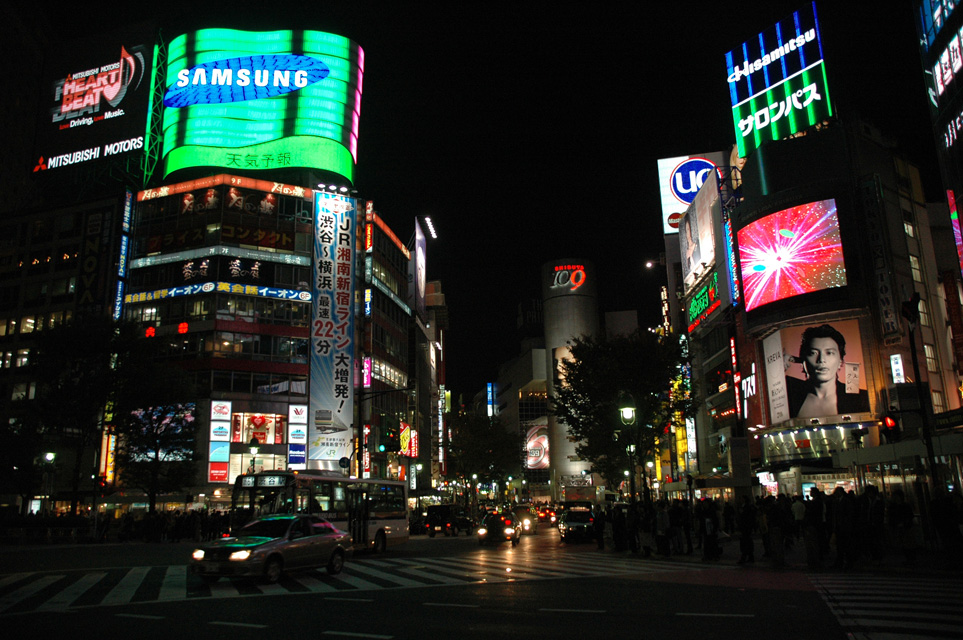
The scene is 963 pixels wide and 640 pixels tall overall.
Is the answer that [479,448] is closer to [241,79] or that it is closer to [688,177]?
[688,177]

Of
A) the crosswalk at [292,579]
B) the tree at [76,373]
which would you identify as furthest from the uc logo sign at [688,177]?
the crosswalk at [292,579]

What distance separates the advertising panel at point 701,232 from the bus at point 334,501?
36644 mm

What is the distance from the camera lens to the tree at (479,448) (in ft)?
247

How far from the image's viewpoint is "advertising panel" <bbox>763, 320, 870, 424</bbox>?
39594 millimetres

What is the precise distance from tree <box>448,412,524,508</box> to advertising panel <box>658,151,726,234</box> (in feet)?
98.5

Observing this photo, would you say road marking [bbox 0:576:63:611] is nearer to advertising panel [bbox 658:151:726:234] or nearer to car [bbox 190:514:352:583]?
car [bbox 190:514:352:583]

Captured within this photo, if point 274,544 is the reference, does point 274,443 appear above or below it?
above

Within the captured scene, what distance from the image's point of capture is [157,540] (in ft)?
120

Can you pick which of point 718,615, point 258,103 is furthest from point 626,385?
point 258,103

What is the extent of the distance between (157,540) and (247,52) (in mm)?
45254

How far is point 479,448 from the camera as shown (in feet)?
247

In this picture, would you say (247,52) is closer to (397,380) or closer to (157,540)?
(397,380)

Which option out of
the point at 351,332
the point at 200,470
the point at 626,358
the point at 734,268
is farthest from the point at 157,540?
the point at 734,268

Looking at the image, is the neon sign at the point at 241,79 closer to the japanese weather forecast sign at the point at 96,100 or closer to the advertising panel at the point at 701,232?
the japanese weather forecast sign at the point at 96,100
